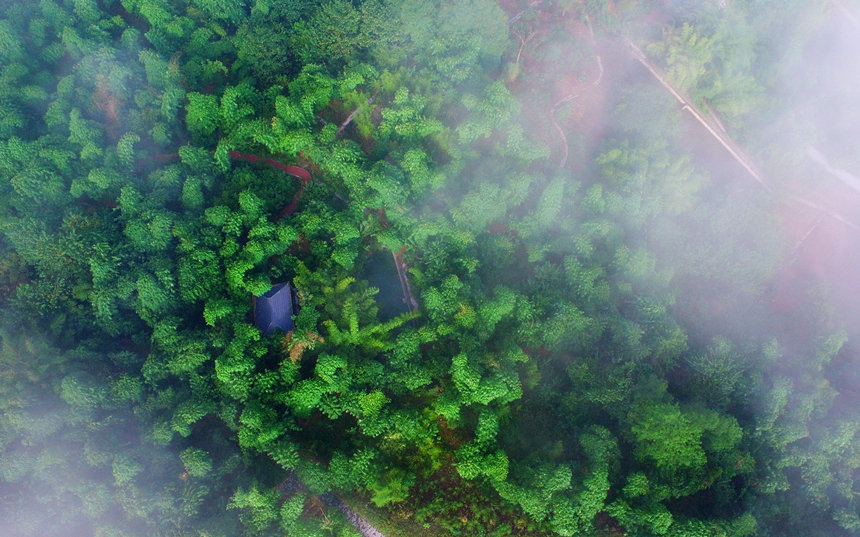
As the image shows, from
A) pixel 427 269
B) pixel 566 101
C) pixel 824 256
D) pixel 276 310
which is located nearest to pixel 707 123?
pixel 566 101

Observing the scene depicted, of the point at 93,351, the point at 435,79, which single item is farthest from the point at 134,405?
the point at 435,79

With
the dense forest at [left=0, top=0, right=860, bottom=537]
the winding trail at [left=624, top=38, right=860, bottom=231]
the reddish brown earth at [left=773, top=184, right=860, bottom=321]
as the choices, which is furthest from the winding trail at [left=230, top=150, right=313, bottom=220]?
the reddish brown earth at [left=773, top=184, right=860, bottom=321]

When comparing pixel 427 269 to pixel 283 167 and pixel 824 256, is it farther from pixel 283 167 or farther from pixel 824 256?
pixel 824 256

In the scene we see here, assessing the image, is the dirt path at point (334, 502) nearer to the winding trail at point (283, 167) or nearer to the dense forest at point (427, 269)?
the dense forest at point (427, 269)

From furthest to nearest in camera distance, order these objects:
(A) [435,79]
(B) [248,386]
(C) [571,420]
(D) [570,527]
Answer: (A) [435,79] < (C) [571,420] < (B) [248,386] < (D) [570,527]

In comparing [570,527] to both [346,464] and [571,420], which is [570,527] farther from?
[346,464]

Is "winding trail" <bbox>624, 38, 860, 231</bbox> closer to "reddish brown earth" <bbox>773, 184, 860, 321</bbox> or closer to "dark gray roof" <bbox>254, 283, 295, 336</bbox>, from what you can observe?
"reddish brown earth" <bbox>773, 184, 860, 321</bbox>
